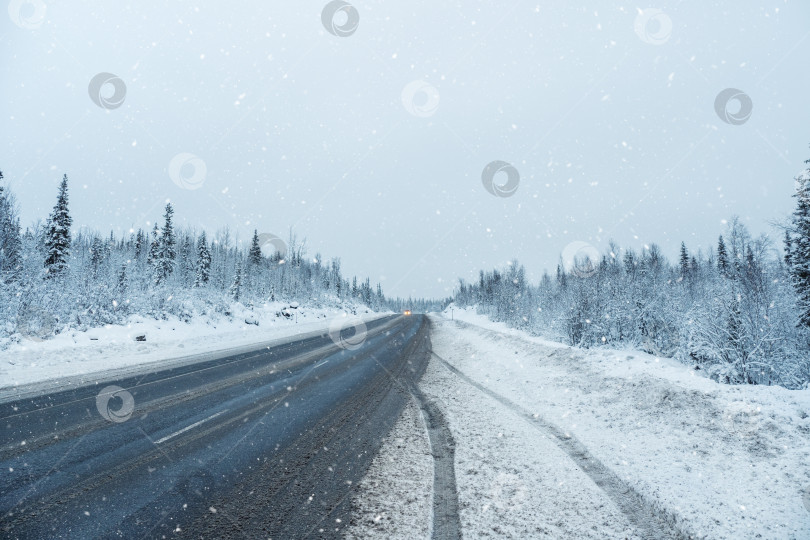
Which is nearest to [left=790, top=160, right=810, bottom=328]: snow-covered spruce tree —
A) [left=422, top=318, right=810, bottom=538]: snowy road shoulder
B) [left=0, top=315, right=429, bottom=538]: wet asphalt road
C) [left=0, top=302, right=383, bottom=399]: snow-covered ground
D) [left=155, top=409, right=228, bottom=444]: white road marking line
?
[left=422, top=318, right=810, bottom=538]: snowy road shoulder

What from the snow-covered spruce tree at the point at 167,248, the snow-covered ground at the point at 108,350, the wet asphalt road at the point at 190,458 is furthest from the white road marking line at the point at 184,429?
the snow-covered spruce tree at the point at 167,248

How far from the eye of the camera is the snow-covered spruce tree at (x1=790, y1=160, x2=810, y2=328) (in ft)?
43.0

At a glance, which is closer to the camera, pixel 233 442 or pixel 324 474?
pixel 324 474

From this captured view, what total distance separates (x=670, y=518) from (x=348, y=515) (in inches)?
132

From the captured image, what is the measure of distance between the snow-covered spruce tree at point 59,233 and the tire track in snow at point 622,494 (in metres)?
43.5

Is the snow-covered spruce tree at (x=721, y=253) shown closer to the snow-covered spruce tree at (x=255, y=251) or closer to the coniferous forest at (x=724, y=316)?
the coniferous forest at (x=724, y=316)

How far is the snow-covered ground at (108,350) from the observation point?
35.1 feet

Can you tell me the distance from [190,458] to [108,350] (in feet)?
45.6

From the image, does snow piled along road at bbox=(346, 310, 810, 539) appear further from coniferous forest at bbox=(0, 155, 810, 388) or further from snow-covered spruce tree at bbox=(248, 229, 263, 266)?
snow-covered spruce tree at bbox=(248, 229, 263, 266)

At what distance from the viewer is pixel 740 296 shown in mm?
10172

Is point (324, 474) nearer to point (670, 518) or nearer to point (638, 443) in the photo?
point (670, 518)

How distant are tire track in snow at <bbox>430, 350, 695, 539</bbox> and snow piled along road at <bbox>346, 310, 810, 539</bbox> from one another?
16mm

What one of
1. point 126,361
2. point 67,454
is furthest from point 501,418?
point 126,361

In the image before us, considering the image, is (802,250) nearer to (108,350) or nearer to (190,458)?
(190,458)
